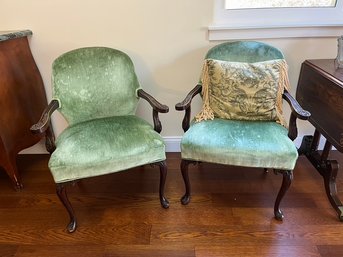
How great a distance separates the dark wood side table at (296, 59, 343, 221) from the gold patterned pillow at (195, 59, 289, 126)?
0.17m

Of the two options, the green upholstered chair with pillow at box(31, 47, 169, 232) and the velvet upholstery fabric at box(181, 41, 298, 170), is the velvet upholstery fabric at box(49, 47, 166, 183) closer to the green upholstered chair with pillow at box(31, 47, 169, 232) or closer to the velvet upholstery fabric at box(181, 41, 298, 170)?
the green upholstered chair with pillow at box(31, 47, 169, 232)

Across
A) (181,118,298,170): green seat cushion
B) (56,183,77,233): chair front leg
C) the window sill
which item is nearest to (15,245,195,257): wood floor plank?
(56,183,77,233): chair front leg

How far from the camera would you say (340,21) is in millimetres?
1717

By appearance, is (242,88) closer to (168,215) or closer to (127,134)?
(127,134)

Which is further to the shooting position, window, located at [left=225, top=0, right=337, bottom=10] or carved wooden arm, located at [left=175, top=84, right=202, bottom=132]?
window, located at [left=225, top=0, right=337, bottom=10]

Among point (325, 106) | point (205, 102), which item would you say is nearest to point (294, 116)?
point (325, 106)

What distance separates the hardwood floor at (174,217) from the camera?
1.39 m

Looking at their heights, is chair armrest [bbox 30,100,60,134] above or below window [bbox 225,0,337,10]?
below

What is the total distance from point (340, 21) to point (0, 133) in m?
2.20

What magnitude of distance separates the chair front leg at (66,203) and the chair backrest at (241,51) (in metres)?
1.13

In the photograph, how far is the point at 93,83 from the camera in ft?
5.44

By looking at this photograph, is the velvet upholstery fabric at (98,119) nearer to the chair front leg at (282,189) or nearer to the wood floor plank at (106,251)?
the wood floor plank at (106,251)

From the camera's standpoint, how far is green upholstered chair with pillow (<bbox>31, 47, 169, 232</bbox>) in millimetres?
1344

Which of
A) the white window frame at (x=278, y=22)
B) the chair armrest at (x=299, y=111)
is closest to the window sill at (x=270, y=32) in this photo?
the white window frame at (x=278, y=22)
